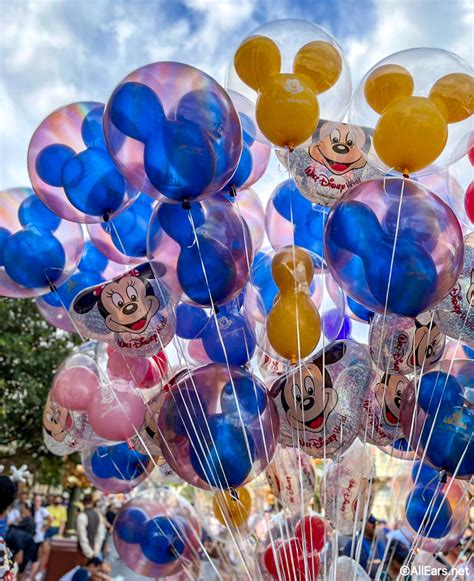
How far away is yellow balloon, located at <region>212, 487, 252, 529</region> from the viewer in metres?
3.59

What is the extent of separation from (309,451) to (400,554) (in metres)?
1.75

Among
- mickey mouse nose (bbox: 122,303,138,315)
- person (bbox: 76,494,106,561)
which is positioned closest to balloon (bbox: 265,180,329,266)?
mickey mouse nose (bbox: 122,303,138,315)

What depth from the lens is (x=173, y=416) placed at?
3.12m

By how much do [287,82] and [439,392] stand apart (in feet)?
5.95

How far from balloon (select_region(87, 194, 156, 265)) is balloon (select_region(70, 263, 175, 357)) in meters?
0.52

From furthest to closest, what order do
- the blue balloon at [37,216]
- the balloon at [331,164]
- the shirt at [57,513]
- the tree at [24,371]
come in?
the shirt at [57,513] < the tree at [24,371] < the blue balloon at [37,216] < the balloon at [331,164]

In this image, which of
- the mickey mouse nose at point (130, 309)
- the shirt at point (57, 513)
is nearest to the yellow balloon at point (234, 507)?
the mickey mouse nose at point (130, 309)

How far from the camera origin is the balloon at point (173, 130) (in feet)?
9.16

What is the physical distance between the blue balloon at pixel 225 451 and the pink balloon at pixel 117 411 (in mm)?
851

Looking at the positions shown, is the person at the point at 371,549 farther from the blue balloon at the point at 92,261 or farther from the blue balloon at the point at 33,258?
the blue balloon at the point at 33,258

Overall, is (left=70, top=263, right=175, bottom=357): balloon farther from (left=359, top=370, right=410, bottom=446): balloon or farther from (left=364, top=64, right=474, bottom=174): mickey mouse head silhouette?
(left=364, top=64, right=474, bottom=174): mickey mouse head silhouette

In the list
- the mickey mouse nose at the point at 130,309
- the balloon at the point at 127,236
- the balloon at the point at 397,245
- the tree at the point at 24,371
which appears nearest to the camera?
the balloon at the point at 397,245

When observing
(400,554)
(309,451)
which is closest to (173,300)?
(309,451)

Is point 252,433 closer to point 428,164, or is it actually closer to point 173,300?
point 173,300
